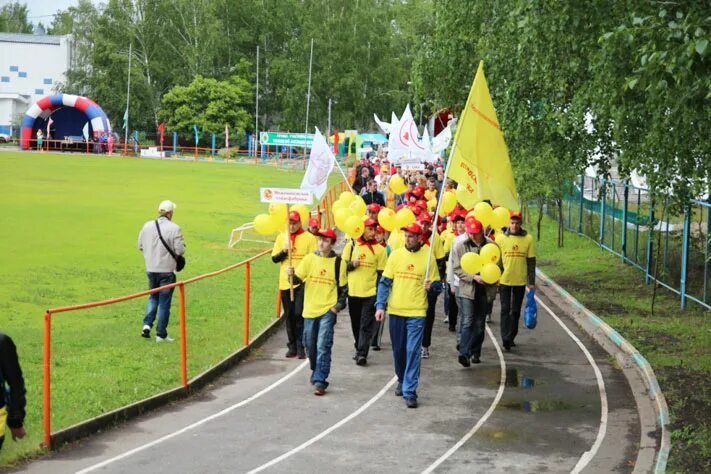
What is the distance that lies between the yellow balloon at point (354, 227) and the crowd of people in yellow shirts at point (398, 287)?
0.10 m

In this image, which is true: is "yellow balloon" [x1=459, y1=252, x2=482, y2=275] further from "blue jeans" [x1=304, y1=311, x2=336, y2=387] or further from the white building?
the white building

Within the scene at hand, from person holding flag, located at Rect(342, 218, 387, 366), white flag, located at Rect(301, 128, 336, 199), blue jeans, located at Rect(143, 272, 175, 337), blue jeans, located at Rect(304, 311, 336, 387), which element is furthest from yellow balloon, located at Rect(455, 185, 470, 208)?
white flag, located at Rect(301, 128, 336, 199)

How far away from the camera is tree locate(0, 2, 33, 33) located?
5723 inches

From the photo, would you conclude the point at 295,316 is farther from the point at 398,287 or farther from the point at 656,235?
the point at 656,235

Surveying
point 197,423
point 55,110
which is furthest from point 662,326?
point 55,110

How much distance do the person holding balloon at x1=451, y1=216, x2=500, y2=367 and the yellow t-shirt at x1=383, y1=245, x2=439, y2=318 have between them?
73.3 inches

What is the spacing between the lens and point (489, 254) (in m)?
14.6

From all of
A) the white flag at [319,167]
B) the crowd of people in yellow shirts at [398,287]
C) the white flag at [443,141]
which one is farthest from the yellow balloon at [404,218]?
the white flag at [443,141]

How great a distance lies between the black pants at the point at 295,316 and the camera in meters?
14.9

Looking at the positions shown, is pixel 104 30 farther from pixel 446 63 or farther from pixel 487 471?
pixel 487 471

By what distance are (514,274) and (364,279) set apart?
108 inches

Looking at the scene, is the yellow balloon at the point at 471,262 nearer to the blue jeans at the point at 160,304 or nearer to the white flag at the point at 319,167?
the blue jeans at the point at 160,304

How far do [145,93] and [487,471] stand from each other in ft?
289

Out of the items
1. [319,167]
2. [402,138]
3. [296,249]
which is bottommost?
[296,249]
